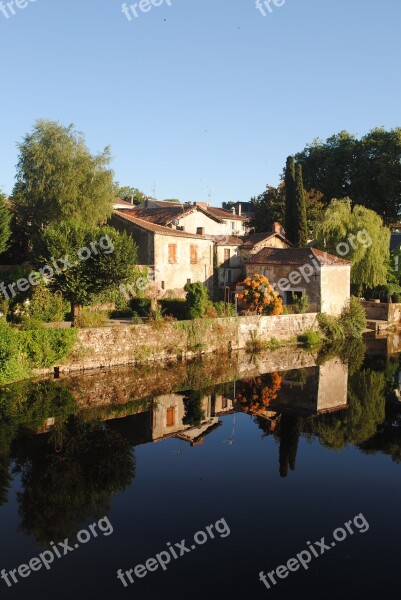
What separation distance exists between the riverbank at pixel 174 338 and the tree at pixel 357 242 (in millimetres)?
9561

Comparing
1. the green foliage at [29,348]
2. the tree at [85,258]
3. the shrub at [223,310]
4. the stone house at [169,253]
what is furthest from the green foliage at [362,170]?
the green foliage at [29,348]

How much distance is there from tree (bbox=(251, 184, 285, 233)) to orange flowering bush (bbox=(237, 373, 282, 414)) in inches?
1239

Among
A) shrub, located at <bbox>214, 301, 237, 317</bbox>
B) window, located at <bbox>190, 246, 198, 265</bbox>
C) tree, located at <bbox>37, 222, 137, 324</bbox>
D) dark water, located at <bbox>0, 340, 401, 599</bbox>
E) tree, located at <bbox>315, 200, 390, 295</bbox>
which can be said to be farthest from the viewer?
tree, located at <bbox>315, 200, 390, 295</bbox>

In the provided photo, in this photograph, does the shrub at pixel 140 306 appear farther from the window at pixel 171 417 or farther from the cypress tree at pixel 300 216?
the cypress tree at pixel 300 216

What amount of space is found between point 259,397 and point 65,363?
8675 mm

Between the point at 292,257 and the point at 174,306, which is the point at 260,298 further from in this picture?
the point at 292,257

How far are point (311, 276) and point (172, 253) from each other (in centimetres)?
988

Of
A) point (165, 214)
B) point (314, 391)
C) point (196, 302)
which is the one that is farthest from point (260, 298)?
point (165, 214)

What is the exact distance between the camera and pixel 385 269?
44.4m

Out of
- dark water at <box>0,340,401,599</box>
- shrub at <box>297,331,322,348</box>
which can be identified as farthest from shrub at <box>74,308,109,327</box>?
shrub at <box>297,331,322,348</box>

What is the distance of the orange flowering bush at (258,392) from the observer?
830 inches

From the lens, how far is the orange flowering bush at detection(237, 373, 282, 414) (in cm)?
2108

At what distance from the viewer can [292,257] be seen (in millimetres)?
39781

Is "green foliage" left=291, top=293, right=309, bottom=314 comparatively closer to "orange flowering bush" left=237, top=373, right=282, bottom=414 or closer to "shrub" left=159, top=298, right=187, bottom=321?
"shrub" left=159, top=298, right=187, bottom=321
